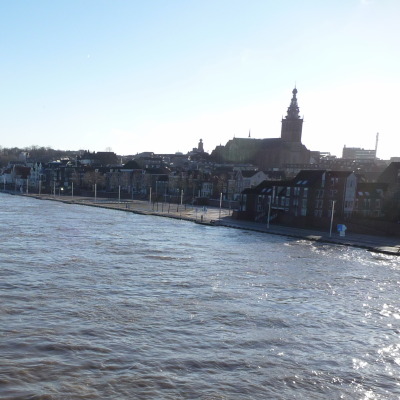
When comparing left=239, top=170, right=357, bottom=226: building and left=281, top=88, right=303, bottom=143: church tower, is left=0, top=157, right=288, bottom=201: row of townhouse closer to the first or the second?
left=281, top=88, right=303, bottom=143: church tower

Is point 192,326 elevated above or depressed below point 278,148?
below

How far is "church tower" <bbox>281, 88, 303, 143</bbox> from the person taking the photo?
137250mm

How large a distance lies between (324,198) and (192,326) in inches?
1865

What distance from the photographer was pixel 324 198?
62062mm

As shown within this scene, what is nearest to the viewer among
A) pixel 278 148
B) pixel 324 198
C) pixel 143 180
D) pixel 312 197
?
pixel 324 198

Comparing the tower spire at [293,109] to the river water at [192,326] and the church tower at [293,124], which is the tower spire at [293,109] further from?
the river water at [192,326]

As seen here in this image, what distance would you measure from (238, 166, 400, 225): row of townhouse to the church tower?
74535 millimetres

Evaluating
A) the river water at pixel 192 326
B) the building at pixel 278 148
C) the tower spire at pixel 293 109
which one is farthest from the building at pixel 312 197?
the tower spire at pixel 293 109

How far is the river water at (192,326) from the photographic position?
13852 millimetres

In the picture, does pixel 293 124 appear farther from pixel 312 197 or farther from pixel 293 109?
pixel 312 197

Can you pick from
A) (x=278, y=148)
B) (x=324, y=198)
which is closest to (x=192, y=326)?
(x=324, y=198)

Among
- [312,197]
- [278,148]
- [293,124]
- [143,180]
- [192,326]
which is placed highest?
[293,124]

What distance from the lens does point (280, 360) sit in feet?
52.4

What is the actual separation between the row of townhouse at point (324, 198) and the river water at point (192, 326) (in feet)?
84.6
